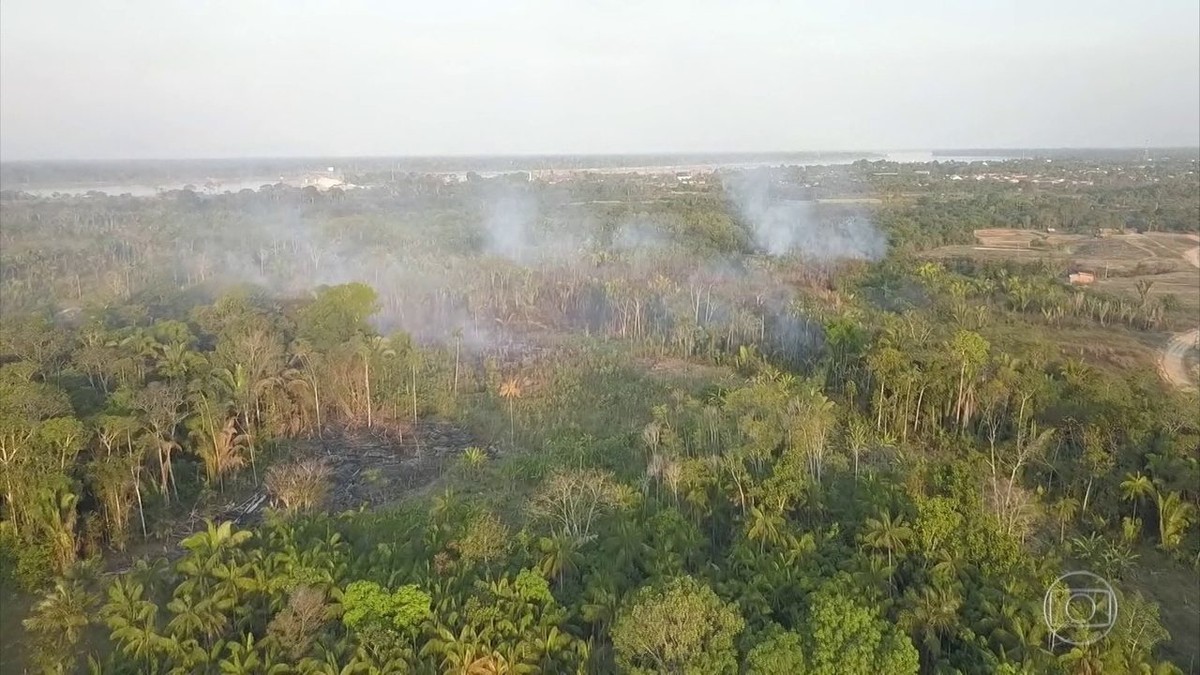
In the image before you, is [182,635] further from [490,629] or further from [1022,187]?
[1022,187]

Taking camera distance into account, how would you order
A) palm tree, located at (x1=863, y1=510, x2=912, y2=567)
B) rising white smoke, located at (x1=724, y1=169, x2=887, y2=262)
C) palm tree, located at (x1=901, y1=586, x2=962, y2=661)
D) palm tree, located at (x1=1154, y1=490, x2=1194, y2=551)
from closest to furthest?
palm tree, located at (x1=901, y1=586, x2=962, y2=661)
palm tree, located at (x1=863, y1=510, x2=912, y2=567)
palm tree, located at (x1=1154, y1=490, x2=1194, y2=551)
rising white smoke, located at (x1=724, y1=169, x2=887, y2=262)

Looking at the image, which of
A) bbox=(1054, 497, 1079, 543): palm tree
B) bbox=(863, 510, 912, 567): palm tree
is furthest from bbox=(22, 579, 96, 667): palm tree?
bbox=(1054, 497, 1079, 543): palm tree

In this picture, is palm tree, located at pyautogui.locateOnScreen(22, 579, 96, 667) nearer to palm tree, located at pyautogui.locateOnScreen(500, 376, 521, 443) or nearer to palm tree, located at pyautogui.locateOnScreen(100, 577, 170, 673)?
palm tree, located at pyautogui.locateOnScreen(100, 577, 170, 673)

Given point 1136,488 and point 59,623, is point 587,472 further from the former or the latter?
point 1136,488

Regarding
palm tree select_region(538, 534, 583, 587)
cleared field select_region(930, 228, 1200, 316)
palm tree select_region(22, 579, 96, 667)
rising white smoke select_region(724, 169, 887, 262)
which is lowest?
palm tree select_region(22, 579, 96, 667)

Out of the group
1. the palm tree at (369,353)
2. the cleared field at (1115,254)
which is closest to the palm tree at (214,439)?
the palm tree at (369,353)

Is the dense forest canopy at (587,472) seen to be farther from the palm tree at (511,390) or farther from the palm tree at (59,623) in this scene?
the palm tree at (511,390)

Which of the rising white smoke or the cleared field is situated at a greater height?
the rising white smoke

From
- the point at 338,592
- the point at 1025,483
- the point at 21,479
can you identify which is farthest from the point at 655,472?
the point at 21,479
